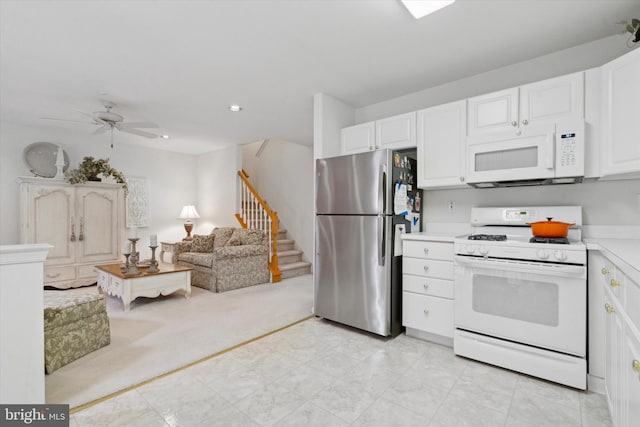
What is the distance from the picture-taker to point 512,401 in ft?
5.80

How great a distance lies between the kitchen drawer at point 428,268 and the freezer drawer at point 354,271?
175mm

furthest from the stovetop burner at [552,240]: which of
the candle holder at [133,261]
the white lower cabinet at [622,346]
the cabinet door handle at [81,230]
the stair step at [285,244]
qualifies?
the cabinet door handle at [81,230]

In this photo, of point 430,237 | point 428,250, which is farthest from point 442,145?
point 428,250

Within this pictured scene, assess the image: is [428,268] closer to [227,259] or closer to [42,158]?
[227,259]

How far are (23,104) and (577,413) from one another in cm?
600

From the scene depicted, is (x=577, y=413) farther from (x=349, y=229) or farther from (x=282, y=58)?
(x=282, y=58)

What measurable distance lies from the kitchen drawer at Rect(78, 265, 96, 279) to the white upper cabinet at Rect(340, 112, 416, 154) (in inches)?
171

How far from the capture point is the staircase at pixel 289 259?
5332mm

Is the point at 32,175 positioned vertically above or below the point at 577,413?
above

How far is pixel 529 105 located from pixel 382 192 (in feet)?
4.20

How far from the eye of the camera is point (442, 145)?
8.85 ft

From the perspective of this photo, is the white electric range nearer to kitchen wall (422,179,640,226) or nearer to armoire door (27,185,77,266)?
kitchen wall (422,179,640,226)

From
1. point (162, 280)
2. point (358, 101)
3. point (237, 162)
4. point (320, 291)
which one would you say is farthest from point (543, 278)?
point (237, 162)

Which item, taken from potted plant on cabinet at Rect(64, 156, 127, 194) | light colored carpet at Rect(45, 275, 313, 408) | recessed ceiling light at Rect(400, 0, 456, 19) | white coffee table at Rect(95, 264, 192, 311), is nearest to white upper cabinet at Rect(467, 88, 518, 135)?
recessed ceiling light at Rect(400, 0, 456, 19)
